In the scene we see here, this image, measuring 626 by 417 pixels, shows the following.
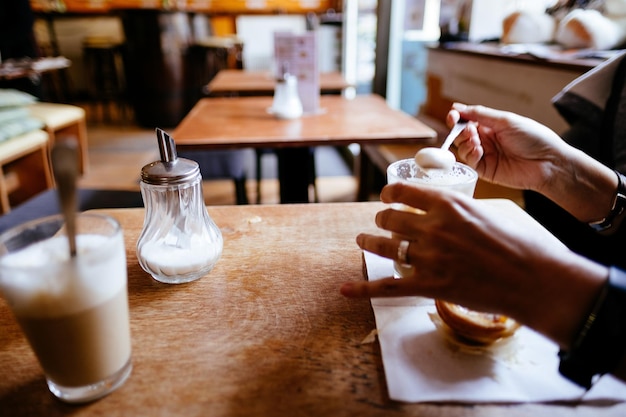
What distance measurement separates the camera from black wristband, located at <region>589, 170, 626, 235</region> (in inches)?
39.4

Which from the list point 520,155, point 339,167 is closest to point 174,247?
point 520,155

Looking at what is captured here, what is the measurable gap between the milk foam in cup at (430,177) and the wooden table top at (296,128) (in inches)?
38.9

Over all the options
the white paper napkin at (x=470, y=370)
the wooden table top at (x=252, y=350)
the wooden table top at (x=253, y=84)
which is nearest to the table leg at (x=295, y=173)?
the wooden table top at (x=253, y=84)

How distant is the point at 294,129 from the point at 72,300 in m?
1.54

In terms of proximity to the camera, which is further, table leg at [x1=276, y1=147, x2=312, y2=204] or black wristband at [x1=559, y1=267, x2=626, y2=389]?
table leg at [x1=276, y1=147, x2=312, y2=204]

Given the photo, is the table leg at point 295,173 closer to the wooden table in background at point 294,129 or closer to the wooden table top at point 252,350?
the wooden table in background at point 294,129

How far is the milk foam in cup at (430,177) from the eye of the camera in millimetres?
722

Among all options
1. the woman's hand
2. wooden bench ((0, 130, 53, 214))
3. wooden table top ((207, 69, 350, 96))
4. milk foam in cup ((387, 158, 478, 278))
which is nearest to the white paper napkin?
milk foam in cup ((387, 158, 478, 278))

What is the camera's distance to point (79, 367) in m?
0.51

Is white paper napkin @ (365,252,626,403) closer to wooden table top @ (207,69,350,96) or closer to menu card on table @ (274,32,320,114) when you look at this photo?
menu card on table @ (274,32,320,114)

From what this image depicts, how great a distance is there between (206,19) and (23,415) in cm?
741

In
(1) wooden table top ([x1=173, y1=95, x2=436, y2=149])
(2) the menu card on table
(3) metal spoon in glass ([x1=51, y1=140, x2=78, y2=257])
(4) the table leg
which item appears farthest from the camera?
(4) the table leg

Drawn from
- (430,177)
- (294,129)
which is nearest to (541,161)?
(430,177)

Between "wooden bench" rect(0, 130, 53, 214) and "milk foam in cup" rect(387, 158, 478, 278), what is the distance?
10.2ft
